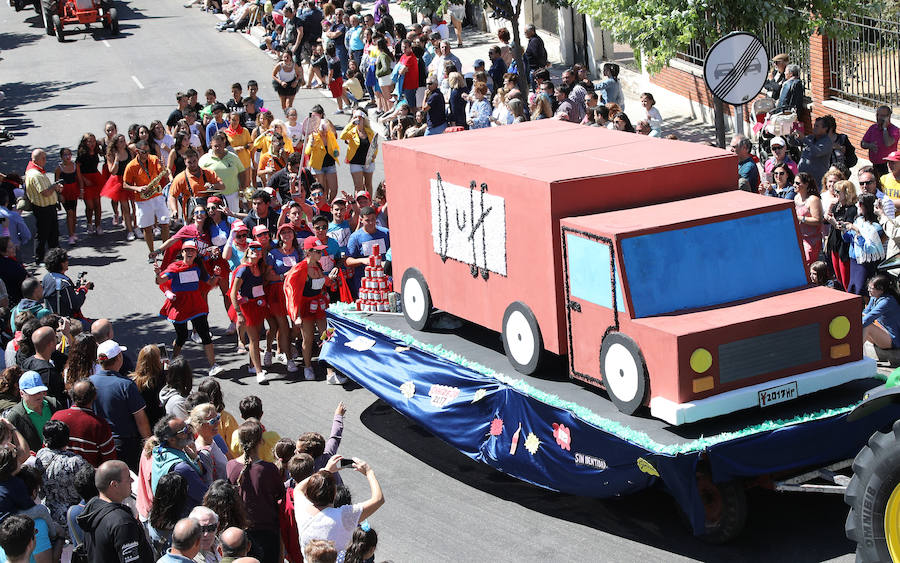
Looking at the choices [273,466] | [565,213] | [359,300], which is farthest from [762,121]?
[273,466]

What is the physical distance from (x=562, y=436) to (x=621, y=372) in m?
0.78

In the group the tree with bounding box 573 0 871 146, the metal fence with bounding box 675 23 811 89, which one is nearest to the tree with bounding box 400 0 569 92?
the metal fence with bounding box 675 23 811 89

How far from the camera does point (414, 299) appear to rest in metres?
11.3

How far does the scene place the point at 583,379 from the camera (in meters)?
9.20

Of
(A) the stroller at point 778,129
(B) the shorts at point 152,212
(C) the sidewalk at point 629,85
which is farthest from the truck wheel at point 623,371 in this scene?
(C) the sidewalk at point 629,85

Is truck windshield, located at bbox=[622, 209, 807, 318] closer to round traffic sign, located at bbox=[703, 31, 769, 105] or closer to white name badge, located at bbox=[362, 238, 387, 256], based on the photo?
round traffic sign, located at bbox=[703, 31, 769, 105]

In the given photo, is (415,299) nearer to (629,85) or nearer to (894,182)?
(894,182)

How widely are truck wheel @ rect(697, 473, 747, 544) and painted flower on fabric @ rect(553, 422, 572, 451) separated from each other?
41.2 inches

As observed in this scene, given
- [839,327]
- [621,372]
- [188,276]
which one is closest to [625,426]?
[621,372]

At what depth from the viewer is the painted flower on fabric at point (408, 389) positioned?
1089cm

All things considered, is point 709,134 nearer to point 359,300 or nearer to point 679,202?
point 359,300

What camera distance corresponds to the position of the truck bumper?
8.21m

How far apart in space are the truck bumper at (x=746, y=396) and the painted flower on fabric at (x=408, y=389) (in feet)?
9.68

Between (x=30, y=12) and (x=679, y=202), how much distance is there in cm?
3710
